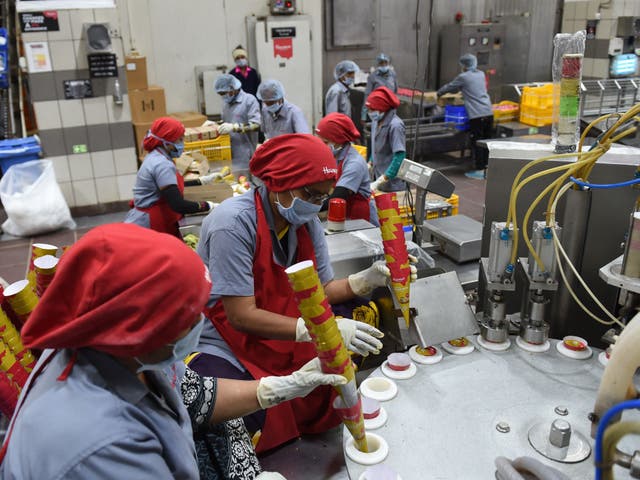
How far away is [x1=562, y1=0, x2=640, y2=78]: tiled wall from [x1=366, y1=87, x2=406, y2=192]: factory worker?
14.9ft

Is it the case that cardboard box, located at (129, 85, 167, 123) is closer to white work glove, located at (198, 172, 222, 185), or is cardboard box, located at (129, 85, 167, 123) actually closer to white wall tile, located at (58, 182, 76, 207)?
white wall tile, located at (58, 182, 76, 207)

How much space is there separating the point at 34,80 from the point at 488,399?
16.1 ft

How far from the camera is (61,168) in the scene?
5.32 meters

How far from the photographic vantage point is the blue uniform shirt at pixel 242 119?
5.27m

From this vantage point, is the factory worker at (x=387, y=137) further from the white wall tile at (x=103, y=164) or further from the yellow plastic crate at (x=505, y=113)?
the yellow plastic crate at (x=505, y=113)

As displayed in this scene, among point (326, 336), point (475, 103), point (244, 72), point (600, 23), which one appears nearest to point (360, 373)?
point (326, 336)

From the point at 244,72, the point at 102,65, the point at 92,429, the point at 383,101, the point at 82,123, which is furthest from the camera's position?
the point at 244,72

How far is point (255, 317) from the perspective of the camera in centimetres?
183

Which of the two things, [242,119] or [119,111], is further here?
[242,119]

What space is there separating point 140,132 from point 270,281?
4.27 meters

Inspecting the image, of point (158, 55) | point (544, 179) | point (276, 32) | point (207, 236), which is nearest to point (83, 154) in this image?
point (158, 55)

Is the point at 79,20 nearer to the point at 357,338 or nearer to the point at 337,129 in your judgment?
the point at 337,129

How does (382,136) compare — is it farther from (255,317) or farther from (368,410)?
(368,410)

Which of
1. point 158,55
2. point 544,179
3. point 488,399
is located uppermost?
point 158,55
